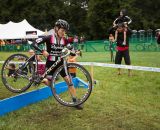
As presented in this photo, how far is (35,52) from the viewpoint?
8086 millimetres

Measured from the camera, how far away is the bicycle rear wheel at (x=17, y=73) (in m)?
8.14

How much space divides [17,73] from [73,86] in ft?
4.77

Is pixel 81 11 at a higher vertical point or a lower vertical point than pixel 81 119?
higher

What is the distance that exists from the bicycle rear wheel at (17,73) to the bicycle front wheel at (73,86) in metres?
0.68

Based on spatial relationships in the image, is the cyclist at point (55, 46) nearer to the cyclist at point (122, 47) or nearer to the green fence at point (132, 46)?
the cyclist at point (122, 47)

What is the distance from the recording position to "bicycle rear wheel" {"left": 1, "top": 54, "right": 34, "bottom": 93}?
814 centimetres

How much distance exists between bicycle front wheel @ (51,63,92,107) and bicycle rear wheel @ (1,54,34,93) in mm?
685

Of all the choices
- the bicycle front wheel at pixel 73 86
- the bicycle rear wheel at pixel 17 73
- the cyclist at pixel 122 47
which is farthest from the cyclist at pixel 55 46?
the cyclist at pixel 122 47

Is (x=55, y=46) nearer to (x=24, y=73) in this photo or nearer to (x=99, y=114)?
(x=24, y=73)

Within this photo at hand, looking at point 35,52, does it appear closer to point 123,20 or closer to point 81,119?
point 81,119

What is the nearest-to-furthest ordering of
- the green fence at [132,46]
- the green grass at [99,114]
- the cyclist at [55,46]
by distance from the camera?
the green grass at [99,114], the cyclist at [55,46], the green fence at [132,46]

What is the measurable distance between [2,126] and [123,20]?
27.3 feet

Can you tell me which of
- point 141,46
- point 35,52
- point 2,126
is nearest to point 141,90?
point 35,52

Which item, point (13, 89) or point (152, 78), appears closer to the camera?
point (13, 89)
